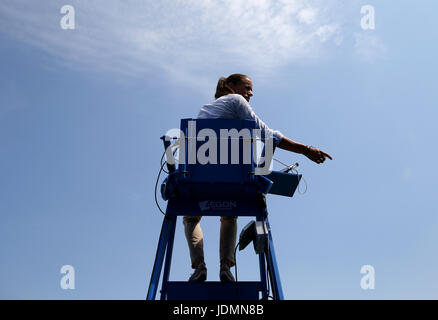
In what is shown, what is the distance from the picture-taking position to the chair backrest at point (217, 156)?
3631mm

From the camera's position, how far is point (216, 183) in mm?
3693

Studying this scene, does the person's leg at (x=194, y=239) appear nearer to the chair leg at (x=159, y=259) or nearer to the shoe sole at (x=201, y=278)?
the shoe sole at (x=201, y=278)

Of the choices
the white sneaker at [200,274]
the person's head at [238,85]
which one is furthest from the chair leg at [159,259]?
the person's head at [238,85]

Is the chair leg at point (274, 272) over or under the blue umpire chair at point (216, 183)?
under

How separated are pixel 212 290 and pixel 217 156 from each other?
4.32ft

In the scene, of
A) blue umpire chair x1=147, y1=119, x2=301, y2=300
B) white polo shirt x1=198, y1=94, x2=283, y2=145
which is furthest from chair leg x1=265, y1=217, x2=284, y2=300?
white polo shirt x1=198, y1=94, x2=283, y2=145

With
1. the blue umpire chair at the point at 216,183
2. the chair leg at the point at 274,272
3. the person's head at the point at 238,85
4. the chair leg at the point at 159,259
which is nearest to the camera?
the chair leg at the point at 159,259

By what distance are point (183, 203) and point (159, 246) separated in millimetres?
486

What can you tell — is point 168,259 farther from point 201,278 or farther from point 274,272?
point 274,272

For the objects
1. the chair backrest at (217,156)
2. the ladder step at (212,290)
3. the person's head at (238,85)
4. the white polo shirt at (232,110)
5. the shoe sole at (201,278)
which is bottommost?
the ladder step at (212,290)

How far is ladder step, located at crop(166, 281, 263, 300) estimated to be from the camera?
4.00 metres

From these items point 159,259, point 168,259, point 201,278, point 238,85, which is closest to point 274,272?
point 201,278

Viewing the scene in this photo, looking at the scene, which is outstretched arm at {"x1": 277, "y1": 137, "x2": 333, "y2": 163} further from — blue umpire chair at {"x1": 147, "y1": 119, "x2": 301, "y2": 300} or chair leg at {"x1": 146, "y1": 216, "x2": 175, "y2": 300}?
chair leg at {"x1": 146, "y1": 216, "x2": 175, "y2": 300}

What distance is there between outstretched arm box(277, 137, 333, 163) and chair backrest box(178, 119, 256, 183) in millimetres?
449
